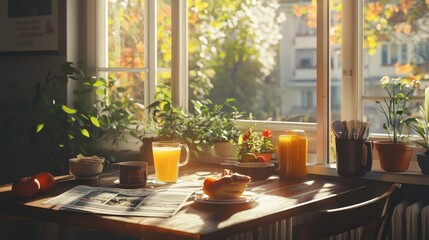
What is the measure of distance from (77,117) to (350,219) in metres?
1.80

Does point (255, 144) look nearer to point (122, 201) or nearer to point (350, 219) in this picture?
point (122, 201)

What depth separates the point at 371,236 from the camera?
1.92 meters

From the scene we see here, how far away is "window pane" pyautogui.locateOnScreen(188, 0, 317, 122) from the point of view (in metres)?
6.92

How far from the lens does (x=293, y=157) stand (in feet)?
8.21

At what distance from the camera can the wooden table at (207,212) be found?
5.52 ft

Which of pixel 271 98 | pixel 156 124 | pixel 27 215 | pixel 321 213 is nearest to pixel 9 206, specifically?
pixel 27 215

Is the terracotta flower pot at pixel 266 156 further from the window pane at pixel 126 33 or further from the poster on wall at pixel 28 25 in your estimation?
the poster on wall at pixel 28 25

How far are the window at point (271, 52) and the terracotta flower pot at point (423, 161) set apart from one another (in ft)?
1.21

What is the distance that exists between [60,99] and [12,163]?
1.55ft

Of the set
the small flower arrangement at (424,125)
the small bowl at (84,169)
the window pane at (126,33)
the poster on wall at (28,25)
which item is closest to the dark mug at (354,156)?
the small flower arrangement at (424,125)

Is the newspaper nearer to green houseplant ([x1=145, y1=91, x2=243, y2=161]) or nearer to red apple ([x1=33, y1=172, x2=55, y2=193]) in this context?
red apple ([x1=33, y1=172, x2=55, y2=193])

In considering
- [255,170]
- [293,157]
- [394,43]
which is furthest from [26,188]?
[394,43]

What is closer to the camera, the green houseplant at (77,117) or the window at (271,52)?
the window at (271,52)

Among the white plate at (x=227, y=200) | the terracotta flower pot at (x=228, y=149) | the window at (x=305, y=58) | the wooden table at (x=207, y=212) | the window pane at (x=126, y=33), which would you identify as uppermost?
the window at (x=305, y=58)
